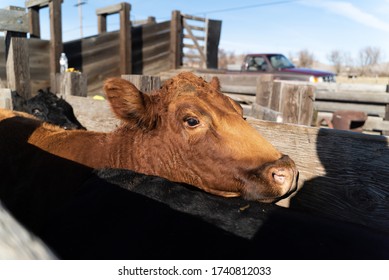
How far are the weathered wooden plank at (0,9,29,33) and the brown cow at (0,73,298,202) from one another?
9.01ft

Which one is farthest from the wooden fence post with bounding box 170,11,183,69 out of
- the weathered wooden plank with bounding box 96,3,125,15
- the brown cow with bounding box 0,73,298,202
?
the brown cow with bounding box 0,73,298,202

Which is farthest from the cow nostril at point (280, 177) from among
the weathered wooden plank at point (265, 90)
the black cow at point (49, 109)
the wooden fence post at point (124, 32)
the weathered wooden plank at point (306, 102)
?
the wooden fence post at point (124, 32)

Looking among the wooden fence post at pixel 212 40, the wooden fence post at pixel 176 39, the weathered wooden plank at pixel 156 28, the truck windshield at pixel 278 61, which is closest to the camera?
the weathered wooden plank at pixel 156 28

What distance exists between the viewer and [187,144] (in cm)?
229

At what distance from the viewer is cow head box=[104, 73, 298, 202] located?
1966mm

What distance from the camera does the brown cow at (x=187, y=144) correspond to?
1.99 meters

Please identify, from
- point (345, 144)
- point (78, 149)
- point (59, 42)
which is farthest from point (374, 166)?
point (59, 42)

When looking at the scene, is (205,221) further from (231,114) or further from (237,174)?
(231,114)

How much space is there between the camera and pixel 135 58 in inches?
378

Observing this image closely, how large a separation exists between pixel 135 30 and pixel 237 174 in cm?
833

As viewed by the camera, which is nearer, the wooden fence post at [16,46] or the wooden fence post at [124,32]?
the wooden fence post at [16,46]

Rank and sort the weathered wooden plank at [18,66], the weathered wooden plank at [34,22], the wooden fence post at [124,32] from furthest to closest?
the wooden fence post at [124,32] < the weathered wooden plank at [34,22] < the weathered wooden plank at [18,66]

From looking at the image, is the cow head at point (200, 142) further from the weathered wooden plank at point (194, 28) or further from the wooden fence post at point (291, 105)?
the weathered wooden plank at point (194, 28)

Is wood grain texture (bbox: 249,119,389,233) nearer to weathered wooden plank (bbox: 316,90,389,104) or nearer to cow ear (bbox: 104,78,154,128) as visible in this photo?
cow ear (bbox: 104,78,154,128)
